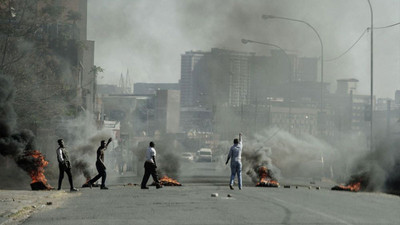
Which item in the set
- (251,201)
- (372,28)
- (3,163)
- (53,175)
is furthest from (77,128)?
(251,201)

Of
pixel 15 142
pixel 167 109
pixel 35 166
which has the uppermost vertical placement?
pixel 167 109

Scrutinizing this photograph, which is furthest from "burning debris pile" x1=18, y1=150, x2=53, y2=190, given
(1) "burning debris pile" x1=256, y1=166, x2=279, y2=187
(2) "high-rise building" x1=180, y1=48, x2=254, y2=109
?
(2) "high-rise building" x1=180, y1=48, x2=254, y2=109

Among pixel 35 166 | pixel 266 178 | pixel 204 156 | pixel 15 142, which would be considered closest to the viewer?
pixel 35 166

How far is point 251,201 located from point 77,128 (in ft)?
107

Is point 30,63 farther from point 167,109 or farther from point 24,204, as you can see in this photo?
point 167,109

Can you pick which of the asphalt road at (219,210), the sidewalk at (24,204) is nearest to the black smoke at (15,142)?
the sidewalk at (24,204)

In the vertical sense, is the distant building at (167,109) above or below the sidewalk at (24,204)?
above

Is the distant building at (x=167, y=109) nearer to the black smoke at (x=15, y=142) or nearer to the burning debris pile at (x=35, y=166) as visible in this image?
the black smoke at (x=15, y=142)

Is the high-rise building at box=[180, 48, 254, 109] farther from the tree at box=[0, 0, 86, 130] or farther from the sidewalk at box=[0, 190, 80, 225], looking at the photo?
the sidewalk at box=[0, 190, 80, 225]

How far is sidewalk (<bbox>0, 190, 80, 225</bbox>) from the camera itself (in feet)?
47.2

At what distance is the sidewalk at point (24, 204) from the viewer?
14.4 metres

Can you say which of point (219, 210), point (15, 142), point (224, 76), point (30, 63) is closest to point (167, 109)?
point (224, 76)

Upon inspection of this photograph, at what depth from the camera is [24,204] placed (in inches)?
669

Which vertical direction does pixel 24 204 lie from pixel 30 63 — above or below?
below
